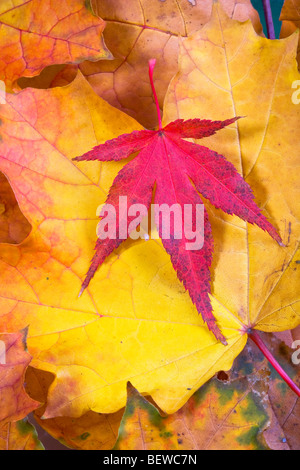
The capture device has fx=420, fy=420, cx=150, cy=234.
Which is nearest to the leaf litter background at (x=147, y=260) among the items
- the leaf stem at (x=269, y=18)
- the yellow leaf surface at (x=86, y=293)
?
the yellow leaf surface at (x=86, y=293)

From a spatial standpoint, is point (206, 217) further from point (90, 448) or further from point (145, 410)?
point (90, 448)

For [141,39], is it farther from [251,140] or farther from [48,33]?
[251,140]

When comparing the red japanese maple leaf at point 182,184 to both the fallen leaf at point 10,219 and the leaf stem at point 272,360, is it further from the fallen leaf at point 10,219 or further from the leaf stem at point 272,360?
the fallen leaf at point 10,219

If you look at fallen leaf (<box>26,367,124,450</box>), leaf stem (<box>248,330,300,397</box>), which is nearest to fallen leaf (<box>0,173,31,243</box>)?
fallen leaf (<box>26,367,124,450</box>)

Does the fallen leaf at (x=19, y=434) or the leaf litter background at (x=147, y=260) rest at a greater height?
the leaf litter background at (x=147, y=260)

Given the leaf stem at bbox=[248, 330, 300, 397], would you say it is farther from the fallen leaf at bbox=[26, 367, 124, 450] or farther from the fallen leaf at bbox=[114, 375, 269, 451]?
the fallen leaf at bbox=[26, 367, 124, 450]

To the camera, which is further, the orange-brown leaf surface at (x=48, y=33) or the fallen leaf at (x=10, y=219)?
the fallen leaf at (x=10, y=219)

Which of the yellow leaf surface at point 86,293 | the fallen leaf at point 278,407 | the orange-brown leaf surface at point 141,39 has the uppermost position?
the orange-brown leaf surface at point 141,39

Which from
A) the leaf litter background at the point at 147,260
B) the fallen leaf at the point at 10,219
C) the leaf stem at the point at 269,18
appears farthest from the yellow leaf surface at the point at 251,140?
the fallen leaf at the point at 10,219
